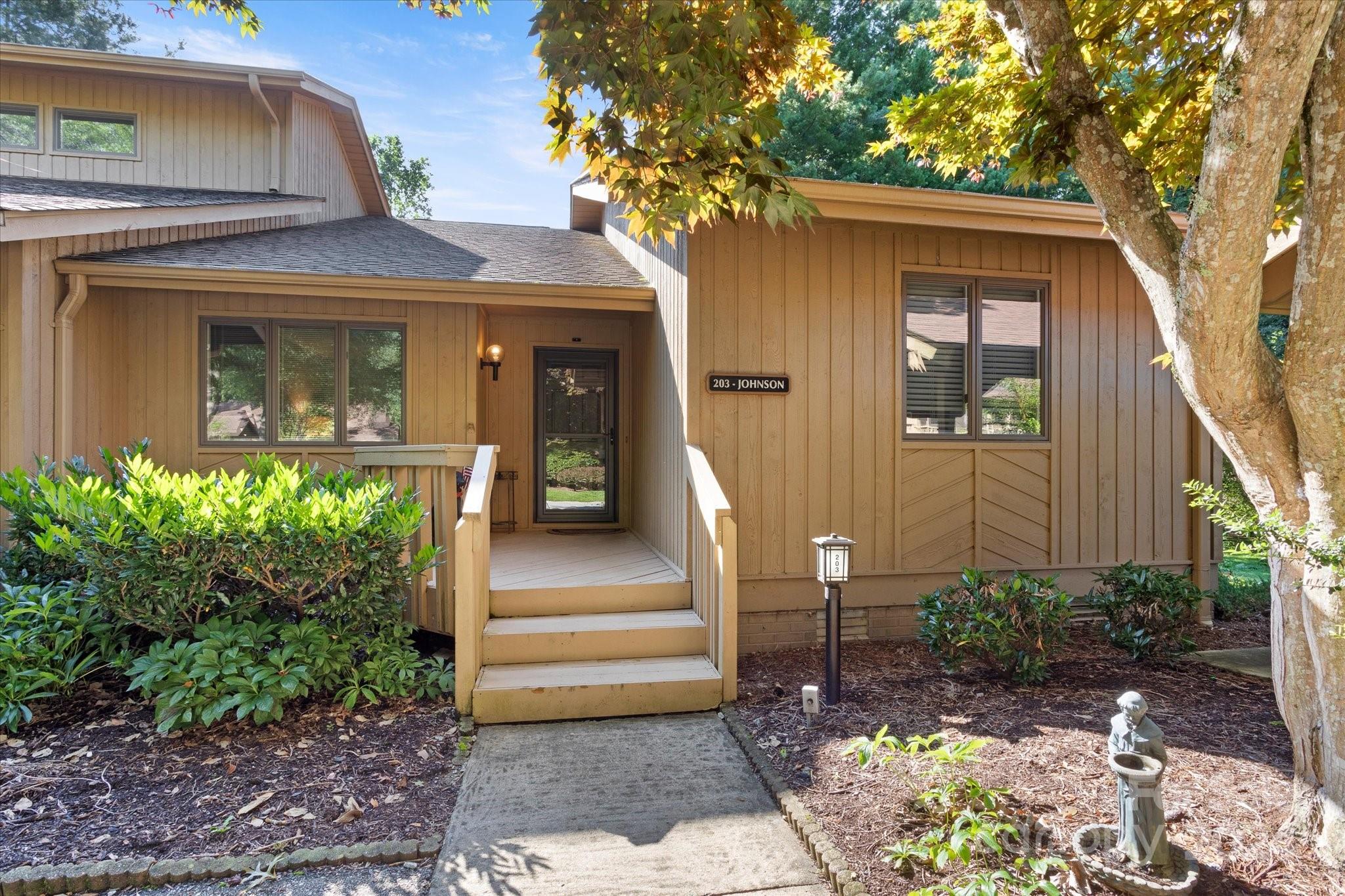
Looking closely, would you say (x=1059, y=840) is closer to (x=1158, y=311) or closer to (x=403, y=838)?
(x=1158, y=311)

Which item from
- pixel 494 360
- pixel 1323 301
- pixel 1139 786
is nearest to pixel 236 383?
pixel 494 360

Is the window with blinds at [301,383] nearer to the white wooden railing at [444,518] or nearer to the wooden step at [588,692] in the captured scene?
the white wooden railing at [444,518]

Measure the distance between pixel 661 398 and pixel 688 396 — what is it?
96 cm

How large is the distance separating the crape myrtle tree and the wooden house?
1.45 metres

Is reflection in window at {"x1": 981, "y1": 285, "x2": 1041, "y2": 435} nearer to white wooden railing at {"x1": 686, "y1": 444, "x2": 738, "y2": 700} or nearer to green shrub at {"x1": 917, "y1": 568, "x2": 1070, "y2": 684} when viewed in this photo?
green shrub at {"x1": 917, "y1": 568, "x2": 1070, "y2": 684}

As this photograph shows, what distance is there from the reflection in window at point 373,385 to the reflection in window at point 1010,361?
201 inches

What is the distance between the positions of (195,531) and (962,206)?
5230 mm

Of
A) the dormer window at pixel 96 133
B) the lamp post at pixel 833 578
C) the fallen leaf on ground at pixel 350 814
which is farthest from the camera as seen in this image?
the dormer window at pixel 96 133

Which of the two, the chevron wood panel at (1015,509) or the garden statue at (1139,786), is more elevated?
the chevron wood panel at (1015,509)

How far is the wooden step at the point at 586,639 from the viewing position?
4.15 m

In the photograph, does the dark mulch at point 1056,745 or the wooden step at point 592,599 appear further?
the wooden step at point 592,599

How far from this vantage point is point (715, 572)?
13.5 ft

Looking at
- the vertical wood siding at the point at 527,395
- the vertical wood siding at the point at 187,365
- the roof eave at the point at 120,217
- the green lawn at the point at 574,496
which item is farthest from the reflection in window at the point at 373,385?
the green lawn at the point at 574,496

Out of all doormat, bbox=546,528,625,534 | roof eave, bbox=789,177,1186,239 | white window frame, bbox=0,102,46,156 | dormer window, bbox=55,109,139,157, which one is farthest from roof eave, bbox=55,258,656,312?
white window frame, bbox=0,102,46,156
